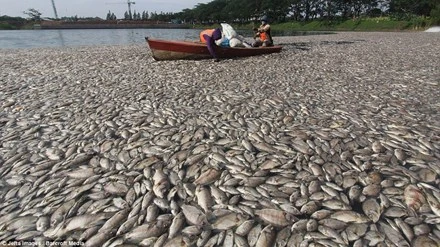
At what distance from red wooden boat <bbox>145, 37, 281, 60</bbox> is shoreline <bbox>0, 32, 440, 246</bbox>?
467 cm

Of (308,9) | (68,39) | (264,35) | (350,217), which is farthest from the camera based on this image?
(308,9)

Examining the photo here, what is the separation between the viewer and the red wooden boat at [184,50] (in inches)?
459

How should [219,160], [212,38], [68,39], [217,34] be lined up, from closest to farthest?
[219,160], [212,38], [217,34], [68,39]

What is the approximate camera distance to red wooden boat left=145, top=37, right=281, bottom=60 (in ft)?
38.3

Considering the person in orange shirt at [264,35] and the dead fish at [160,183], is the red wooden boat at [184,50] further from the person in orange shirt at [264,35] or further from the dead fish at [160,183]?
the dead fish at [160,183]

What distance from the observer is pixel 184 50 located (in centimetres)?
1194

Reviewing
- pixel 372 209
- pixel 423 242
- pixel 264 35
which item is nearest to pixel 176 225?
pixel 372 209

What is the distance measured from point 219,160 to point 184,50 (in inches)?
361

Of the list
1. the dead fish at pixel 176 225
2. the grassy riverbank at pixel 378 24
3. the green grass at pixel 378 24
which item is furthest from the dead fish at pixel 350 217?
the green grass at pixel 378 24

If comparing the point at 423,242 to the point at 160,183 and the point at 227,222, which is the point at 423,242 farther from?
the point at 160,183

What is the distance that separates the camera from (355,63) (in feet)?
38.9

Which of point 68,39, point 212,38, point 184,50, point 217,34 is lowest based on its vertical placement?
point 68,39

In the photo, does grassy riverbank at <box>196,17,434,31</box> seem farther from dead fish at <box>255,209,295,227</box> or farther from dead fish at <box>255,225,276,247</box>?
dead fish at <box>255,225,276,247</box>

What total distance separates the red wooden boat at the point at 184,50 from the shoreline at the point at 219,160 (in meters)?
4.67
